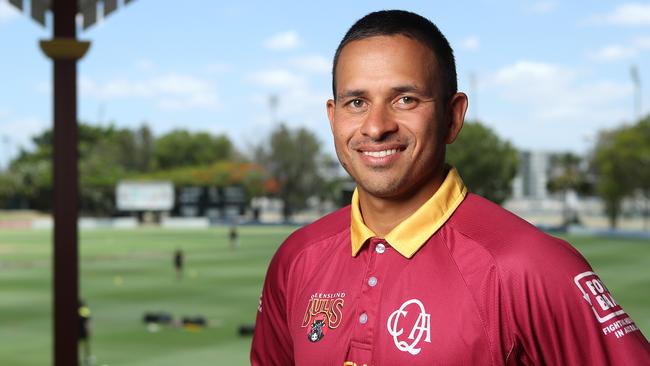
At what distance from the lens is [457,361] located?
7.20 feet

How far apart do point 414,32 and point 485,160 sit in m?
71.5

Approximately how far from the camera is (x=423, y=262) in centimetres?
236

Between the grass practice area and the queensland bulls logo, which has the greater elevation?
the queensland bulls logo

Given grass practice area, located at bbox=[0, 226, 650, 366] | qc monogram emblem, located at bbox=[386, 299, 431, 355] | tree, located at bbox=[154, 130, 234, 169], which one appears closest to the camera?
qc monogram emblem, located at bbox=[386, 299, 431, 355]

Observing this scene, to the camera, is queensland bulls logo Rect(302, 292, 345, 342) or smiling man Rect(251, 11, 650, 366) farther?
queensland bulls logo Rect(302, 292, 345, 342)

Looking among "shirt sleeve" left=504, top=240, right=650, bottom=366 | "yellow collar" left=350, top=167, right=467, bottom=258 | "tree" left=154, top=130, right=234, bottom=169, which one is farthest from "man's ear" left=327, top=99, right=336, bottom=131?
"tree" left=154, top=130, right=234, bottom=169

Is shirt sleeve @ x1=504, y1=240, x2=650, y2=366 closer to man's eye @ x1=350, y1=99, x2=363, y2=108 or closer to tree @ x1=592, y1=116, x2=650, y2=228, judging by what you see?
man's eye @ x1=350, y1=99, x2=363, y2=108

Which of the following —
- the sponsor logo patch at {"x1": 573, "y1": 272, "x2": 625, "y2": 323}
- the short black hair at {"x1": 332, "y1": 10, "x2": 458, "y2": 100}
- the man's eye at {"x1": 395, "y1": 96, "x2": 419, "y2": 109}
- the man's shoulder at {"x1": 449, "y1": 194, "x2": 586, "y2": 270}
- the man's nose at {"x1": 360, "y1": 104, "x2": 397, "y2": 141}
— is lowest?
the sponsor logo patch at {"x1": 573, "y1": 272, "x2": 625, "y2": 323}

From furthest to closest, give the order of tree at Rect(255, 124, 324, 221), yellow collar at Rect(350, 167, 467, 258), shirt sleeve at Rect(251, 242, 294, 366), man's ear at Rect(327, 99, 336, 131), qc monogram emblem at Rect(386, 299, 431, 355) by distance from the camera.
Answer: tree at Rect(255, 124, 324, 221) → shirt sleeve at Rect(251, 242, 294, 366) → man's ear at Rect(327, 99, 336, 131) → yellow collar at Rect(350, 167, 467, 258) → qc monogram emblem at Rect(386, 299, 431, 355)

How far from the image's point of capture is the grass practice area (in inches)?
663

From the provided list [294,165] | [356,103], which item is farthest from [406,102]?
[294,165]

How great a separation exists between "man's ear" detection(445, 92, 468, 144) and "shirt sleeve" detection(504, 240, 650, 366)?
1.42 ft

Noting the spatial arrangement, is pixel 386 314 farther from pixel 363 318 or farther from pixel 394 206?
pixel 394 206

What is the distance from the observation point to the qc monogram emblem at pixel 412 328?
2254 millimetres
